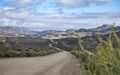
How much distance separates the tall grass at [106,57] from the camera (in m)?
5.06

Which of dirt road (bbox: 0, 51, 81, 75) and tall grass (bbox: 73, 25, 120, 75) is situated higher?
tall grass (bbox: 73, 25, 120, 75)

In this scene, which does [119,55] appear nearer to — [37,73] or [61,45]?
[37,73]

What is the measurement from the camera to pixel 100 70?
532cm

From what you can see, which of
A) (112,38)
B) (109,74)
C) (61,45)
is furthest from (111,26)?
(61,45)

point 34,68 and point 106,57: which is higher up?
point 106,57

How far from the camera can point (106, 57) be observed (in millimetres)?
5113

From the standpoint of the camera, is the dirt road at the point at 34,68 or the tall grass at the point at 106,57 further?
the dirt road at the point at 34,68

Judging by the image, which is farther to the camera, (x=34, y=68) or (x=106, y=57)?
(x=34, y=68)

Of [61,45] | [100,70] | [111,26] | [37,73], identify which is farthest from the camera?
[61,45]

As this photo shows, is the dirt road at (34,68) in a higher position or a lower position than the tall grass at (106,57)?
lower

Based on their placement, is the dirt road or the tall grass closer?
the tall grass

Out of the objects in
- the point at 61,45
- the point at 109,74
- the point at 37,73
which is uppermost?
the point at 109,74

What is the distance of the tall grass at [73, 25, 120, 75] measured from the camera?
5.06m

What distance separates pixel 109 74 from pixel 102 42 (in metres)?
0.46
